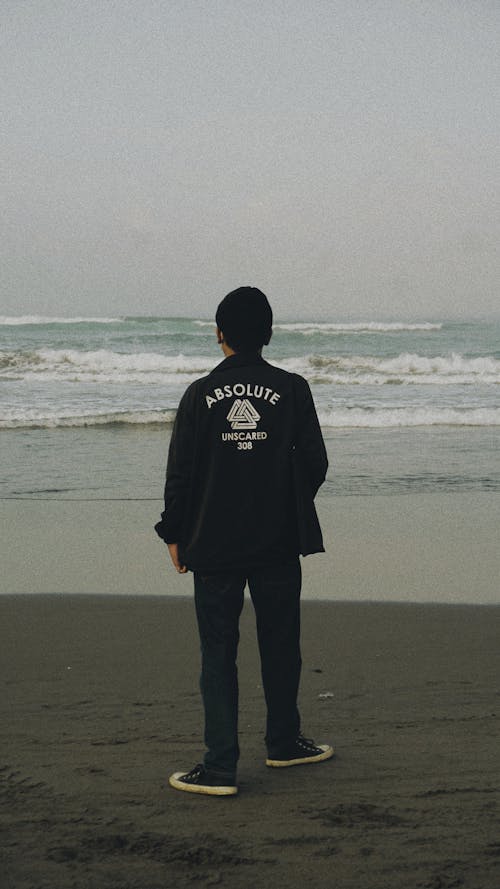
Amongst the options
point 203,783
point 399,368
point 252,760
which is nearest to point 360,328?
point 399,368

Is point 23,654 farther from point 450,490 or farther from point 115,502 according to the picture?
point 450,490

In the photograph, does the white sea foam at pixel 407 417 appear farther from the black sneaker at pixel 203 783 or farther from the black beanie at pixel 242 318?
the black sneaker at pixel 203 783

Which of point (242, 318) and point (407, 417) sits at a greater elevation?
point (242, 318)

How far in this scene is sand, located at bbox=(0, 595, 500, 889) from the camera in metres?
2.64

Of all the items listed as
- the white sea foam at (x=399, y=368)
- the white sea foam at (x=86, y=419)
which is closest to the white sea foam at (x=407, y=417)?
the white sea foam at (x=86, y=419)

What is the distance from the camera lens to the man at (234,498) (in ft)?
10.3

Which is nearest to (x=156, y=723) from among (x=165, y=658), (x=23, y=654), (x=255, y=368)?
(x=165, y=658)

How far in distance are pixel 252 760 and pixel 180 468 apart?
3.60ft

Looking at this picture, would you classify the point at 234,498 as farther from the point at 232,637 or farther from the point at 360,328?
the point at 360,328

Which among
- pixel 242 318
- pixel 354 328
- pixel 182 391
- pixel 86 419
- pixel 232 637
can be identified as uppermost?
pixel 354 328

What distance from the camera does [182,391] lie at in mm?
20484

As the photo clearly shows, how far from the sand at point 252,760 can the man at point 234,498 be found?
29 centimetres

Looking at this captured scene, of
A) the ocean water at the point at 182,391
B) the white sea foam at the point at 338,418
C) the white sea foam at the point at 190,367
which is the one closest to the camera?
the ocean water at the point at 182,391

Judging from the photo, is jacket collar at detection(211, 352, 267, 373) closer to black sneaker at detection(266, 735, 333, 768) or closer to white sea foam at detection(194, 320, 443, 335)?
black sneaker at detection(266, 735, 333, 768)
